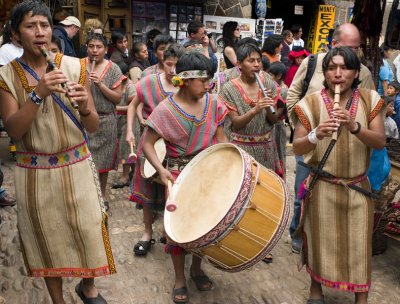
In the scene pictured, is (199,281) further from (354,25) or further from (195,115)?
(354,25)

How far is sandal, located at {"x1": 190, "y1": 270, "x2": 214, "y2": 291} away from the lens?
148 inches

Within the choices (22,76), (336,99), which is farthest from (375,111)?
(22,76)

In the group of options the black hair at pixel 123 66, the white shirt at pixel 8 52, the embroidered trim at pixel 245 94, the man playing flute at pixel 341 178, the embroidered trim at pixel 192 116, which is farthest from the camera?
the black hair at pixel 123 66

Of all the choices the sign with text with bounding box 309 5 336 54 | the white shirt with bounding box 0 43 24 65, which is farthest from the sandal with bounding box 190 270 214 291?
the sign with text with bounding box 309 5 336 54

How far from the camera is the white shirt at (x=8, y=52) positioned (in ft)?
16.1

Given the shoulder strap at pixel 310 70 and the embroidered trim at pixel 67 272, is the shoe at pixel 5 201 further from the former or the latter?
the shoulder strap at pixel 310 70

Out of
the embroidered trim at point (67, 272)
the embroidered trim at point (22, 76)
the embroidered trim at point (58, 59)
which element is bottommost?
the embroidered trim at point (67, 272)

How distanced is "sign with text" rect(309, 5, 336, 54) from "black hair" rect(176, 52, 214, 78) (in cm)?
1030

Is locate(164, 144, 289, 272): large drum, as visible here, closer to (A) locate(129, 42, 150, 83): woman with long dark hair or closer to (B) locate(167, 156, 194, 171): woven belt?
(B) locate(167, 156, 194, 171): woven belt

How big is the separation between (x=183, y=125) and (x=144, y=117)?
1.27 metres

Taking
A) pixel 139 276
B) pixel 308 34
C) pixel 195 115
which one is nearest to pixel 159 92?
pixel 195 115

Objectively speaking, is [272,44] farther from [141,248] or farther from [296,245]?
[141,248]

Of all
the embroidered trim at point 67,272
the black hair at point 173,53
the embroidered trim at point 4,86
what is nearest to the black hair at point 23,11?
the embroidered trim at point 4,86

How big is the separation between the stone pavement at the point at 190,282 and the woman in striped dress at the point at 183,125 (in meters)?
0.34
